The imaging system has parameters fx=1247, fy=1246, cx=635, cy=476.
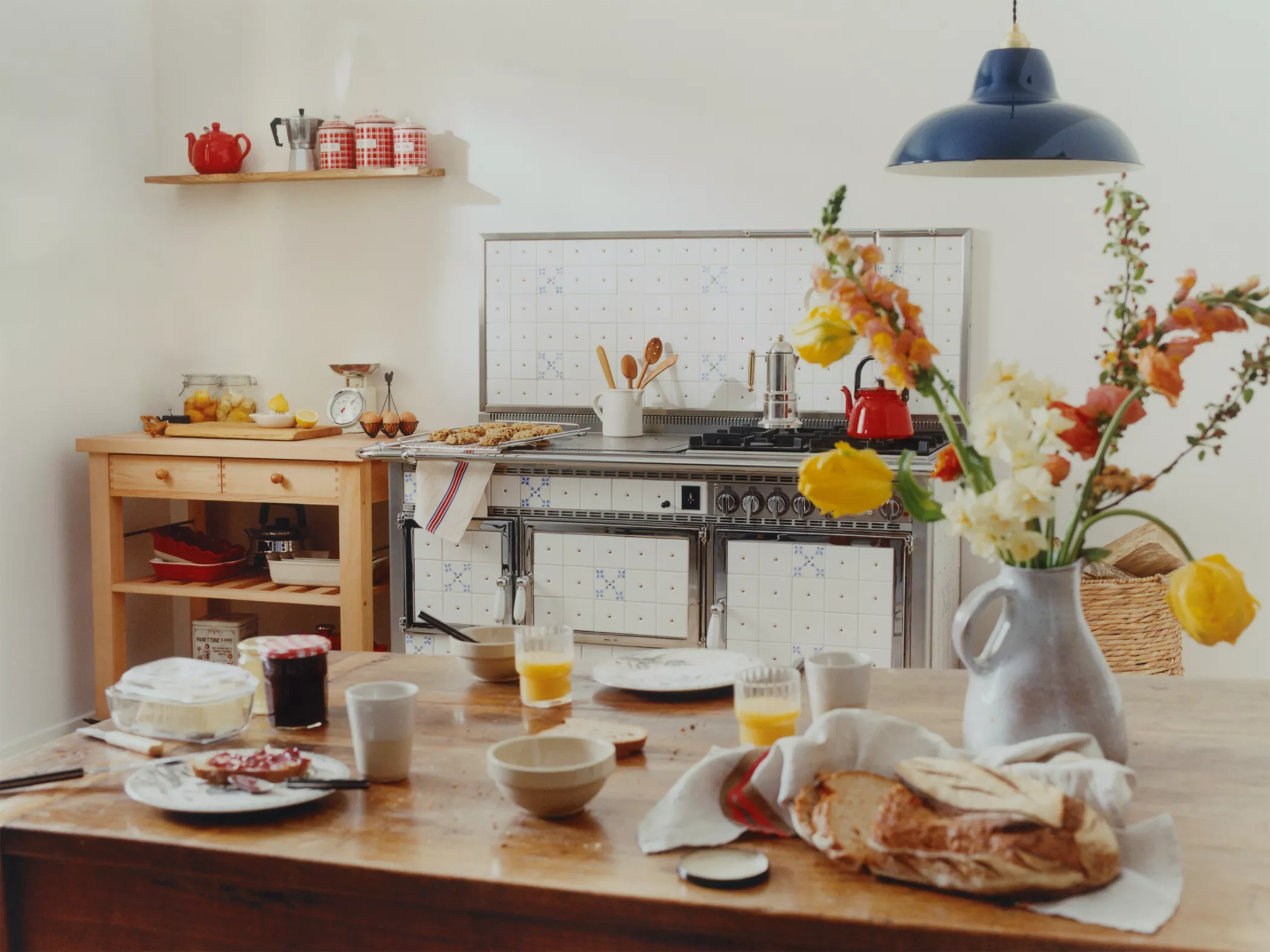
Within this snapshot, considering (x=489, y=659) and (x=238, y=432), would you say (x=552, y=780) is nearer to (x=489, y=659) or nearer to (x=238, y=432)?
(x=489, y=659)

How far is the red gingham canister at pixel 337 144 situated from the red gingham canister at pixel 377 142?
83 millimetres

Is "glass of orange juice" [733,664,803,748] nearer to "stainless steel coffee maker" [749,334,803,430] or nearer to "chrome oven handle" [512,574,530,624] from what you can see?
"chrome oven handle" [512,574,530,624]

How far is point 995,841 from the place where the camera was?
1.14 m

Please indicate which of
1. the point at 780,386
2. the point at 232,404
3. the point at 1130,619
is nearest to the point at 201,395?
the point at 232,404

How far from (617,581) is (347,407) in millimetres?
1295

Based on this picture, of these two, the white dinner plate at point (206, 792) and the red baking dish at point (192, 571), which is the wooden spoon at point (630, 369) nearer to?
the red baking dish at point (192, 571)

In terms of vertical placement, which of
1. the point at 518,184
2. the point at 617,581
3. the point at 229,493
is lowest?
the point at 617,581

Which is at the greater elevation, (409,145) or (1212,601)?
(409,145)

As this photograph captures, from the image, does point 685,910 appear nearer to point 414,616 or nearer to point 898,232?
point 414,616

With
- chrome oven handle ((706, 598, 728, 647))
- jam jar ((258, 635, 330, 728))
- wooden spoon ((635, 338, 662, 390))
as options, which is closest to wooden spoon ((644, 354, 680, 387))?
wooden spoon ((635, 338, 662, 390))

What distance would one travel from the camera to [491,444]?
3.53m

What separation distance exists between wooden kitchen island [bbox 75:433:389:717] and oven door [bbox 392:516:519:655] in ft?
0.56

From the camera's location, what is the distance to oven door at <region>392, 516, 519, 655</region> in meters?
3.56

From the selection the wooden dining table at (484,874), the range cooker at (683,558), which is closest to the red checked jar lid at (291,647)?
the wooden dining table at (484,874)
